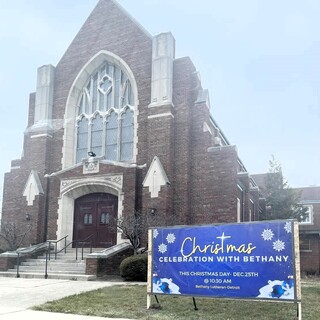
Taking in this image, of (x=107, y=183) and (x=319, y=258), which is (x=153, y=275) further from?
(x=319, y=258)

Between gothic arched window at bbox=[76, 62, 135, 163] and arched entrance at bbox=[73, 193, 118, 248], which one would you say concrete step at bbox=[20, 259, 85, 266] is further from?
gothic arched window at bbox=[76, 62, 135, 163]

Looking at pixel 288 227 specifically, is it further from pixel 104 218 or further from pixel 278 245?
pixel 104 218

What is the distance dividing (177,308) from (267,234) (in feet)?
8.72

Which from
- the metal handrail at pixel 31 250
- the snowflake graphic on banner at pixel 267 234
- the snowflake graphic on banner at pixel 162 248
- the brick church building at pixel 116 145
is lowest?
the metal handrail at pixel 31 250

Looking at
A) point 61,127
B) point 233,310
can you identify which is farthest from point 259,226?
point 61,127

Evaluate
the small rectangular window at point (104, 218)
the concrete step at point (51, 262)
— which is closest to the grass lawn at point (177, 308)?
the concrete step at point (51, 262)

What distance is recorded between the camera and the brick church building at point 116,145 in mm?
19703

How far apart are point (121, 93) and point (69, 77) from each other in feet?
11.5

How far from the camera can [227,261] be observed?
28.3ft

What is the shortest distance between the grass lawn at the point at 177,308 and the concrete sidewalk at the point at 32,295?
0.45 m

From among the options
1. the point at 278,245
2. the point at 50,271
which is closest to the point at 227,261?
the point at 278,245

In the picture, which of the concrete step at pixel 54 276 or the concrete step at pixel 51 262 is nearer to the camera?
the concrete step at pixel 54 276

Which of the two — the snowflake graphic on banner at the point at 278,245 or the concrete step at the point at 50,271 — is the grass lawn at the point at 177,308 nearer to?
the snowflake graphic on banner at the point at 278,245

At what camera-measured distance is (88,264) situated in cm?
1614
